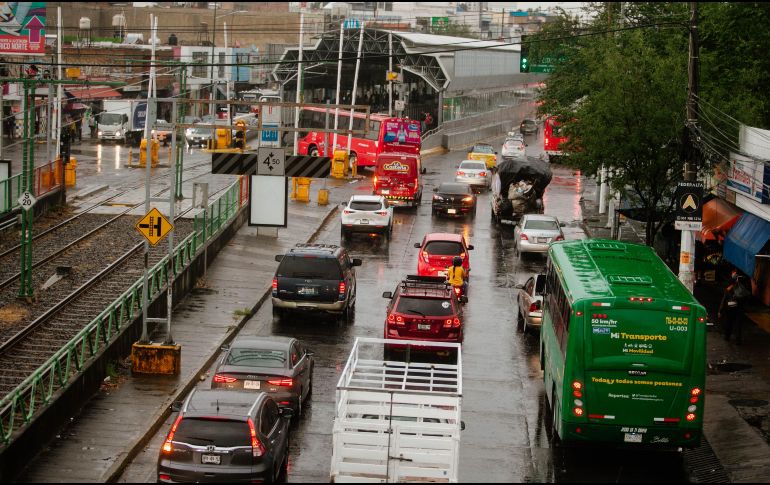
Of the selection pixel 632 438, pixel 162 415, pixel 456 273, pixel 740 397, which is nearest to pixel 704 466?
pixel 632 438

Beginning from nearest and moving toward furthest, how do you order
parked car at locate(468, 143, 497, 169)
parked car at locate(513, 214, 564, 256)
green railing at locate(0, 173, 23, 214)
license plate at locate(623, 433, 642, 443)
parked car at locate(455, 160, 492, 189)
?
license plate at locate(623, 433, 642, 443) < green railing at locate(0, 173, 23, 214) < parked car at locate(513, 214, 564, 256) < parked car at locate(455, 160, 492, 189) < parked car at locate(468, 143, 497, 169)

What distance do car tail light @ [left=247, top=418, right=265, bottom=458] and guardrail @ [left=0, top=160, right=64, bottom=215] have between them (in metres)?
25.4

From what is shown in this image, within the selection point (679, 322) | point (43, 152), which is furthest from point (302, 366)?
point (43, 152)

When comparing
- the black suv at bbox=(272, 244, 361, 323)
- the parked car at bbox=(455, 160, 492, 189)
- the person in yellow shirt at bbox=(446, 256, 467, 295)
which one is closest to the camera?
the black suv at bbox=(272, 244, 361, 323)

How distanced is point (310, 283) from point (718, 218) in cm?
1384

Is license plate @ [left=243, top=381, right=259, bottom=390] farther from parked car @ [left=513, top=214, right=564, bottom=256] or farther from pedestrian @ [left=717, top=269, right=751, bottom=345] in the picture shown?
parked car @ [left=513, top=214, right=564, bottom=256]

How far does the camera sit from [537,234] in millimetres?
40406

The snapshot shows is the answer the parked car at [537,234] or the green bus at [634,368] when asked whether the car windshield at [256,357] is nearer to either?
the green bus at [634,368]

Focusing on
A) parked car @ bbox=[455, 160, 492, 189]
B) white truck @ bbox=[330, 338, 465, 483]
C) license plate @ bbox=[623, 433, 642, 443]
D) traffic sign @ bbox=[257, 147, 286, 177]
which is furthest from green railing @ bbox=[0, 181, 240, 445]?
parked car @ bbox=[455, 160, 492, 189]

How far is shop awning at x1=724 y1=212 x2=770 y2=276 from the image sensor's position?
30.0 metres

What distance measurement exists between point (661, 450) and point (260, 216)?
79.1 feet

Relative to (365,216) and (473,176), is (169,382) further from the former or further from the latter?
(473,176)

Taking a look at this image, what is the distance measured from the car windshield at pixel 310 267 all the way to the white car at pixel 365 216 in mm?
13126

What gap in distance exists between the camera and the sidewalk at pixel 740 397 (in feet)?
64.1
